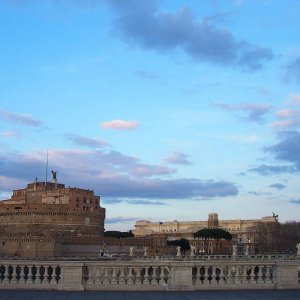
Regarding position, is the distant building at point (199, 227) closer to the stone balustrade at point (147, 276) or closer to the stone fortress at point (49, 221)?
the stone fortress at point (49, 221)

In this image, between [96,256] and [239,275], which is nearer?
[239,275]

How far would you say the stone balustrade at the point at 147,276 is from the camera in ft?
43.4

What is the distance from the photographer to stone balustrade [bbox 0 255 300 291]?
43.4 ft

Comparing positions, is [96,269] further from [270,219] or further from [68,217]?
[270,219]

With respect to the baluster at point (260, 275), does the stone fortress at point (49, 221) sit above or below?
above

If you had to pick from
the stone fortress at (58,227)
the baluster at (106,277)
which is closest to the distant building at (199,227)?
the stone fortress at (58,227)

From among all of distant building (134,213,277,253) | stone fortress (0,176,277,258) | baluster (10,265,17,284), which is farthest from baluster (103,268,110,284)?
distant building (134,213,277,253)

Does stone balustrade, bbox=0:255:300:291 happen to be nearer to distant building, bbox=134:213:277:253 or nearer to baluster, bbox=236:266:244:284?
baluster, bbox=236:266:244:284

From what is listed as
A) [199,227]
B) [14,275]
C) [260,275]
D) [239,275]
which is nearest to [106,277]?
[14,275]

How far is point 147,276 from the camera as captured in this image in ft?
44.0

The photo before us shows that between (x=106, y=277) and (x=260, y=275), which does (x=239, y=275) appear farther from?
(x=106, y=277)

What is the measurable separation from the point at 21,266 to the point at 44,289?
911 millimetres

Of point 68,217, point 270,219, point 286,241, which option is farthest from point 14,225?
point 270,219

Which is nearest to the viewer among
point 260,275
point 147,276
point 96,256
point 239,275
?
point 147,276
